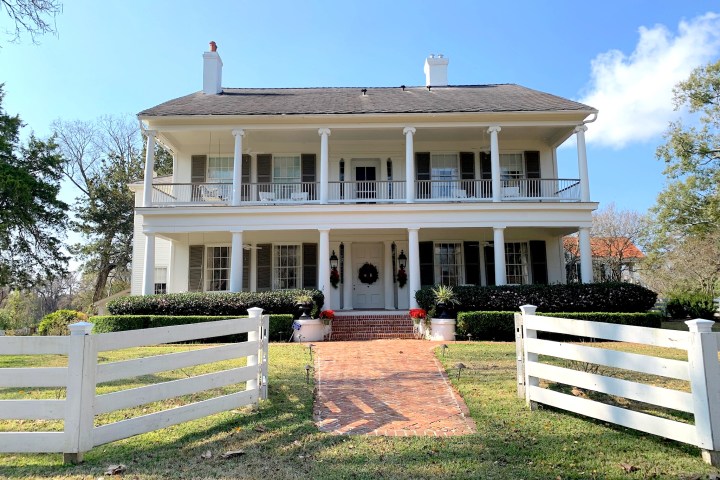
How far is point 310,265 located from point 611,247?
25475 millimetres

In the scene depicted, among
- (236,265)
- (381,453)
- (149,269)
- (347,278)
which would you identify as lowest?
(381,453)

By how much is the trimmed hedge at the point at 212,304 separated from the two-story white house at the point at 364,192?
112 cm

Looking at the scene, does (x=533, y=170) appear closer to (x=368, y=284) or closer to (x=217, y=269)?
(x=368, y=284)

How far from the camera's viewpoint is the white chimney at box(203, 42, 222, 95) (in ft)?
57.9

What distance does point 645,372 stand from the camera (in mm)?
3900

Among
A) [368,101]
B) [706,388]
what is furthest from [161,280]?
[706,388]

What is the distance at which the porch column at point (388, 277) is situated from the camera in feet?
51.2

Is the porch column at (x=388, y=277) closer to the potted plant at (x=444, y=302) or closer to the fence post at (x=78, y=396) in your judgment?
the potted plant at (x=444, y=302)

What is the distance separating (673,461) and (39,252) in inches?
1128

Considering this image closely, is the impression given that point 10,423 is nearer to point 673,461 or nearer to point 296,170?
point 673,461

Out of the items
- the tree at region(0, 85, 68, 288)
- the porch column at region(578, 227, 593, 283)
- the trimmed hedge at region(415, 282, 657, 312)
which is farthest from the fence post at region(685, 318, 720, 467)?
the tree at region(0, 85, 68, 288)

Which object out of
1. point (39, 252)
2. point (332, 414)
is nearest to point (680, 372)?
point (332, 414)

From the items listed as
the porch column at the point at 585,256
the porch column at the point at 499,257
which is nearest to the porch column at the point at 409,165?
the porch column at the point at 499,257

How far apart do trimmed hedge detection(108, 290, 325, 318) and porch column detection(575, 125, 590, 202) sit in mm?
9076
